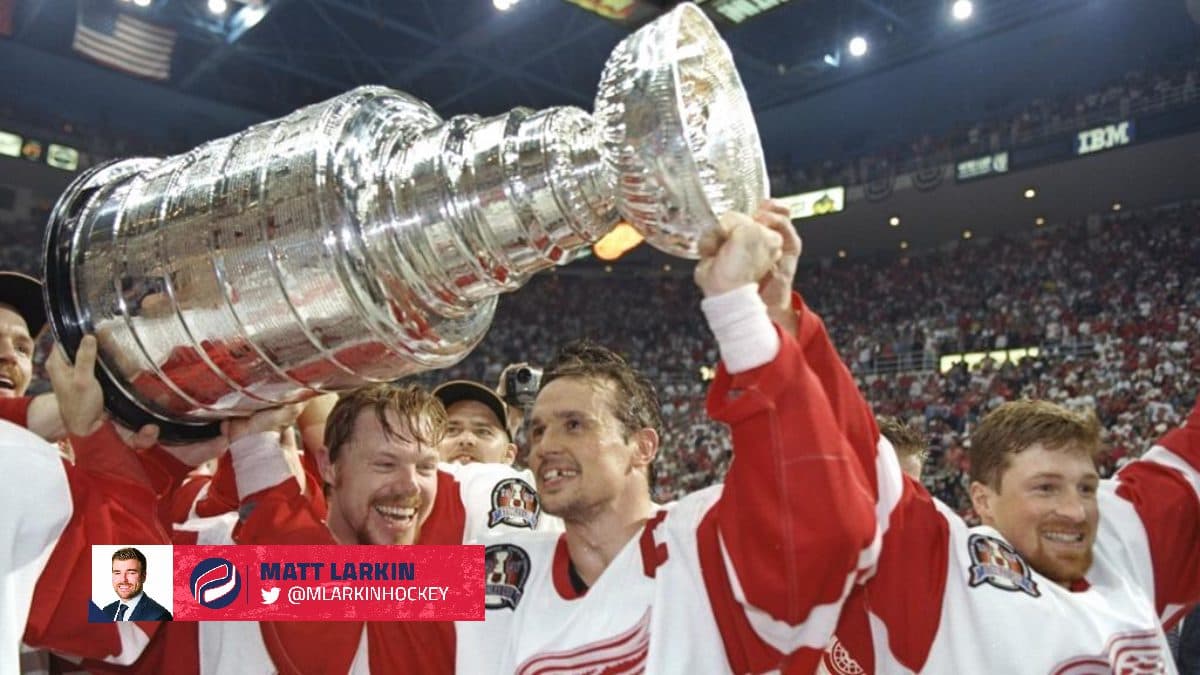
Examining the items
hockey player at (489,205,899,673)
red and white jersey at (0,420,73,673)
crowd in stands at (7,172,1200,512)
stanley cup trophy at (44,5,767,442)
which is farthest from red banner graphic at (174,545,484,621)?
crowd in stands at (7,172,1200,512)

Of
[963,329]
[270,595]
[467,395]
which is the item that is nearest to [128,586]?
[270,595]

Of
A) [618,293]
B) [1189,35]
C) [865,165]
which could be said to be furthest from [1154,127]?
[618,293]

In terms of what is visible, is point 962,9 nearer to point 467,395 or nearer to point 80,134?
point 467,395

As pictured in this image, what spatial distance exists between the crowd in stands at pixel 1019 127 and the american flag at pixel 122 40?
34.9 feet

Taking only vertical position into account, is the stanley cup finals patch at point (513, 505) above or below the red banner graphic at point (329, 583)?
above

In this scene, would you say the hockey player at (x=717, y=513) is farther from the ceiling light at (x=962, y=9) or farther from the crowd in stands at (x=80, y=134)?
the crowd in stands at (x=80, y=134)

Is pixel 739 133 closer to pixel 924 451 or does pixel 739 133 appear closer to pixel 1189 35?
pixel 924 451

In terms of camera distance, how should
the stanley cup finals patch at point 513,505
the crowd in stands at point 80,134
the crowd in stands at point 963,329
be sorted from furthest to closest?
1. the crowd in stands at point 80,134
2. the crowd in stands at point 963,329
3. the stanley cup finals patch at point 513,505

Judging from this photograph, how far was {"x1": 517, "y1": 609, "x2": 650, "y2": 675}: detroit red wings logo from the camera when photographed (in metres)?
1.45

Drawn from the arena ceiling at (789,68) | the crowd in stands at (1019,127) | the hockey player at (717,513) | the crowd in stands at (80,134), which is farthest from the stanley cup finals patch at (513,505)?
the crowd in stands at (80,134)

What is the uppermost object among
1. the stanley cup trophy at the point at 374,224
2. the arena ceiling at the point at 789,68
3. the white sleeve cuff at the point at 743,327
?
the arena ceiling at the point at 789,68

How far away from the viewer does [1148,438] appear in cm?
987

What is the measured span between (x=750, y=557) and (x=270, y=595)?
2.63ft

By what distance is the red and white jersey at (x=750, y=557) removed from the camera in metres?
1.05
